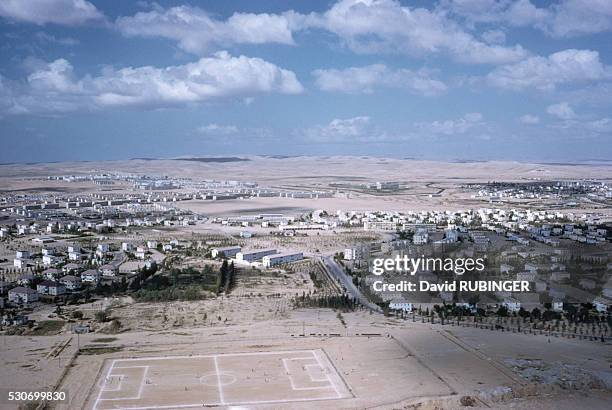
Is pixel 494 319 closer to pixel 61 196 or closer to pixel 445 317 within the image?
pixel 445 317

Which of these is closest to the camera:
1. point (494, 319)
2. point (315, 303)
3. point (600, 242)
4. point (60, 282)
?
point (494, 319)

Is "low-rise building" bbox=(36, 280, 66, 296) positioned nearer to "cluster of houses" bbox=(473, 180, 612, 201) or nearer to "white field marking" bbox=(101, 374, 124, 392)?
"white field marking" bbox=(101, 374, 124, 392)

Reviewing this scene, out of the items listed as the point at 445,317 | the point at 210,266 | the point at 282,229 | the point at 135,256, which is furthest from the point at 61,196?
the point at 445,317

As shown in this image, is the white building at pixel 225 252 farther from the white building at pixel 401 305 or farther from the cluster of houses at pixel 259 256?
the white building at pixel 401 305

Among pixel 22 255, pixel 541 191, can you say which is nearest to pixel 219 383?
pixel 22 255

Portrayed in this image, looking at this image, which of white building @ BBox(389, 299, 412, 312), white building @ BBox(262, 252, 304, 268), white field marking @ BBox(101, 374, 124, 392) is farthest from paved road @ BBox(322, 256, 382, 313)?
white field marking @ BBox(101, 374, 124, 392)

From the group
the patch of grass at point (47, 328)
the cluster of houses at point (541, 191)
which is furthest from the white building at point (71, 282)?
the cluster of houses at point (541, 191)
